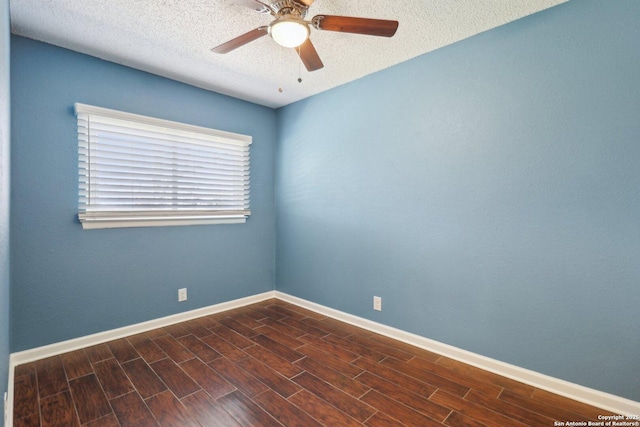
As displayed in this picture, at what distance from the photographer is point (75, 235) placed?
7.90 ft

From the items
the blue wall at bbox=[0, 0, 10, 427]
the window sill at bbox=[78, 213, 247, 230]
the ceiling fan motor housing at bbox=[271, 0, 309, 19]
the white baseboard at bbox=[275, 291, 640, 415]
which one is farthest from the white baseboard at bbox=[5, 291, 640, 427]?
the ceiling fan motor housing at bbox=[271, 0, 309, 19]

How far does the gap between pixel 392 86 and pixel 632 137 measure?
165 cm

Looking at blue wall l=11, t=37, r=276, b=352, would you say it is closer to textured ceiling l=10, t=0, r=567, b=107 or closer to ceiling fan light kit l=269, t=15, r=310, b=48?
textured ceiling l=10, t=0, r=567, b=107

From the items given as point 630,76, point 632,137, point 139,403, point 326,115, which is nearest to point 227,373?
point 139,403

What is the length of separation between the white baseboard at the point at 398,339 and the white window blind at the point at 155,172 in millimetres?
938

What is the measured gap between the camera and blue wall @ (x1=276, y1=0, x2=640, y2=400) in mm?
1719

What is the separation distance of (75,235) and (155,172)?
A: 0.81 metres

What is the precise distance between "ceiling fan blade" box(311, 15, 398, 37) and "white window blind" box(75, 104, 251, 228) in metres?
1.85

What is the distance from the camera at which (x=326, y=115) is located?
3.23 meters

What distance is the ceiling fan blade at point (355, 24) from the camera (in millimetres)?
1606

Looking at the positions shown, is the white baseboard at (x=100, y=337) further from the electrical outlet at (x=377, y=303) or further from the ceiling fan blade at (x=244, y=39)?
the ceiling fan blade at (x=244, y=39)

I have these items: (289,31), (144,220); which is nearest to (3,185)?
(144,220)

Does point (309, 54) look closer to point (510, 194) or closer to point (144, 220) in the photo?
point (510, 194)

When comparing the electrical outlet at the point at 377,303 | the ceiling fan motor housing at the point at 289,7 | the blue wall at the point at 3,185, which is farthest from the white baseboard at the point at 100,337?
the ceiling fan motor housing at the point at 289,7
